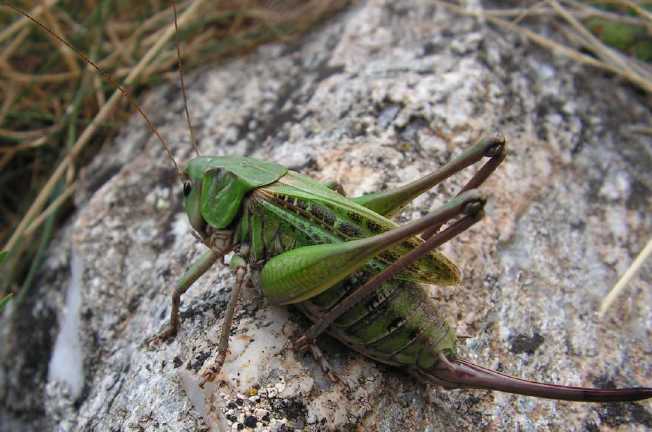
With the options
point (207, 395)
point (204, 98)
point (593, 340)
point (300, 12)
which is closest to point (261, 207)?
point (207, 395)

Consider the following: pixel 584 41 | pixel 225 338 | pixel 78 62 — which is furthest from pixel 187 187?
pixel 584 41

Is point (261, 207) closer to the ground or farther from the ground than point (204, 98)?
farther from the ground

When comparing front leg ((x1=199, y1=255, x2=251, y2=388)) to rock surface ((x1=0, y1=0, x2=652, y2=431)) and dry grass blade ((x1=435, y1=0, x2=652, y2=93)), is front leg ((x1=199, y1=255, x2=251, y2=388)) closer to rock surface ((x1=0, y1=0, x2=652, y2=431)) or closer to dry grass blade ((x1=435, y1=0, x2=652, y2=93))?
rock surface ((x1=0, y1=0, x2=652, y2=431))

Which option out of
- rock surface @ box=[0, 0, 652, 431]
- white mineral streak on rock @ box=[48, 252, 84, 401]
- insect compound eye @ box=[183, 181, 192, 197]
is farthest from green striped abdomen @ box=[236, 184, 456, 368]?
white mineral streak on rock @ box=[48, 252, 84, 401]

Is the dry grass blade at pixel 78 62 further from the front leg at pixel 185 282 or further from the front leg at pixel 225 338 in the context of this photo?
the front leg at pixel 225 338

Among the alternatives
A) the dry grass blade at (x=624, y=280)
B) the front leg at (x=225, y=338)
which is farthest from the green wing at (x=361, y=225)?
the dry grass blade at (x=624, y=280)

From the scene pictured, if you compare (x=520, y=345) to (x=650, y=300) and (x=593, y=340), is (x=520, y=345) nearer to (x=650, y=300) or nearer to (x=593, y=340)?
(x=593, y=340)
